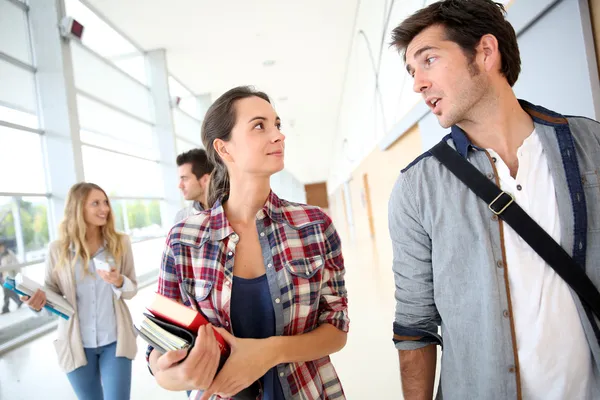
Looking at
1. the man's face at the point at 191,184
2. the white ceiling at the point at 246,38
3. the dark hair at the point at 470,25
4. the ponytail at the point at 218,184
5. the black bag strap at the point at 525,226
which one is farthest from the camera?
the white ceiling at the point at 246,38

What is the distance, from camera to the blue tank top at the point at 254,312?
1252mm

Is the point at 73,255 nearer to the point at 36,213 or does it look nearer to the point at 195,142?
the point at 36,213

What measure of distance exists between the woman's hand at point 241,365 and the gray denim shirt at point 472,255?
1.39ft

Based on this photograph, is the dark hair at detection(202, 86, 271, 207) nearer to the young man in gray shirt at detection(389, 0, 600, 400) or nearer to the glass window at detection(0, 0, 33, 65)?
the young man in gray shirt at detection(389, 0, 600, 400)

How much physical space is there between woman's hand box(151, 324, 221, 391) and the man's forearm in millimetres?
576

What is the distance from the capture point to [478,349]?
101 centimetres

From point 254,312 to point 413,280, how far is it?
55 centimetres

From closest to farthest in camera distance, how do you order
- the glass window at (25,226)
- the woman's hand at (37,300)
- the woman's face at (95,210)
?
1. the woman's hand at (37,300)
2. the woman's face at (95,210)
3. the glass window at (25,226)

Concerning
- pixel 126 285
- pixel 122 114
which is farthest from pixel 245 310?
pixel 122 114

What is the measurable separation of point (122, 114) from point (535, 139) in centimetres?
700

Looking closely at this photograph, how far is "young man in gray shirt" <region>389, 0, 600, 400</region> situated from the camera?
95 centimetres

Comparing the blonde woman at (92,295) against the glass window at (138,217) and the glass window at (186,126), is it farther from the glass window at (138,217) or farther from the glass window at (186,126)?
the glass window at (186,126)

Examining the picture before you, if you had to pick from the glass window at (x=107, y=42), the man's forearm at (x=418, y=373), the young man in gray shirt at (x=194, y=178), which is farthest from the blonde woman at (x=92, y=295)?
the glass window at (x=107, y=42)

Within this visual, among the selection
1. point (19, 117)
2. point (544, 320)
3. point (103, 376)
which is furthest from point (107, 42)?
point (544, 320)
